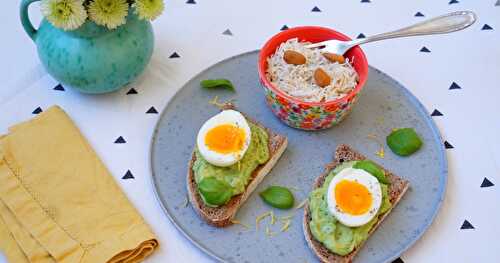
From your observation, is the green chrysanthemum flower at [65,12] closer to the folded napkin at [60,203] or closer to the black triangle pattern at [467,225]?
the folded napkin at [60,203]

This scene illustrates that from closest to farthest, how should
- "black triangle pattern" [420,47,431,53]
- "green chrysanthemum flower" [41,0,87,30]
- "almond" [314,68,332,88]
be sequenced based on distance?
"green chrysanthemum flower" [41,0,87,30]
"almond" [314,68,332,88]
"black triangle pattern" [420,47,431,53]

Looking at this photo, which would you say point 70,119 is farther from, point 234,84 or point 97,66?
point 234,84

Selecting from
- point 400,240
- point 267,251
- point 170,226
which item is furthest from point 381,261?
point 170,226

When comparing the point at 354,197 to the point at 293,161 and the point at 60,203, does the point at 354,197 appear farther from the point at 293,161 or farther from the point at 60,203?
the point at 60,203

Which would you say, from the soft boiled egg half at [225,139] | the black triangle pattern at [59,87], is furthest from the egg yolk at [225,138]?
the black triangle pattern at [59,87]

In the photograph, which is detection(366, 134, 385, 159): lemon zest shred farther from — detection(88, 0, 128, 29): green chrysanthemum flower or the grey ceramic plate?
detection(88, 0, 128, 29): green chrysanthemum flower

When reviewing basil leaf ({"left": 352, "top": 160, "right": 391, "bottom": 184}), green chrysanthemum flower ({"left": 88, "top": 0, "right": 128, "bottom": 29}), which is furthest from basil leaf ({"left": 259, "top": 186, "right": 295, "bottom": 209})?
green chrysanthemum flower ({"left": 88, "top": 0, "right": 128, "bottom": 29})
